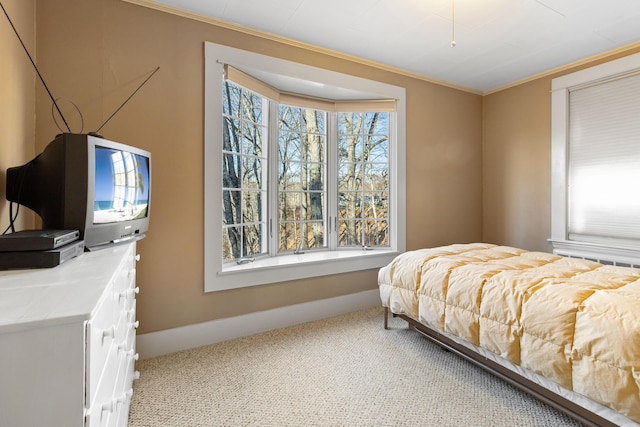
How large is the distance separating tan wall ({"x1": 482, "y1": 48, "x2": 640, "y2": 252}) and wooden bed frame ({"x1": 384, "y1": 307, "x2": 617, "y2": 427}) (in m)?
2.25

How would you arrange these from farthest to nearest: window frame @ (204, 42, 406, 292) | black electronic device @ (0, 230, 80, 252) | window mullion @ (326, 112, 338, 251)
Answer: window mullion @ (326, 112, 338, 251)
window frame @ (204, 42, 406, 292)
black electronic device @ (0, 230, 80, 252)

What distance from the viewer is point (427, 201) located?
3.65 metres

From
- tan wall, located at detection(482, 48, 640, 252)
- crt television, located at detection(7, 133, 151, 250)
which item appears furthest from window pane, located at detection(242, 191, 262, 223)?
tan wall, located at detection(482, 48, 640, 252)

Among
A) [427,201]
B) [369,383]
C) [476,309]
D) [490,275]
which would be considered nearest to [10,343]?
[369,383]

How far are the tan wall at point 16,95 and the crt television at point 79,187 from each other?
0.76ft

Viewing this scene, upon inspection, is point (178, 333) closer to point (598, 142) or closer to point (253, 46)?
point (253, 46)

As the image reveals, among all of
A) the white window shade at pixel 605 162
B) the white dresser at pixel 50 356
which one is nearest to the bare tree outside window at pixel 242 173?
the white dresser at pixel 50 356

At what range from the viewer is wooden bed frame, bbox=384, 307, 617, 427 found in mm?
1396

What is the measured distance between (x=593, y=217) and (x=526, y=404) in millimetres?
2396

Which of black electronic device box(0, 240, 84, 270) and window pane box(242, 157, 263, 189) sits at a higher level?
window pane box(242, 157, 263, 189)

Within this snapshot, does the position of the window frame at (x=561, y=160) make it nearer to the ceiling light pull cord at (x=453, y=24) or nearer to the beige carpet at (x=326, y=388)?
the ceiling light pull cord at (x=453, y=24)

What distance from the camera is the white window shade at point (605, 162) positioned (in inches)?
113

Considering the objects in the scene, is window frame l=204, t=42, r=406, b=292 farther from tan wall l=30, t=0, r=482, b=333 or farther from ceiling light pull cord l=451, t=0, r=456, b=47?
ceiling light pull cord l=451, t=0, r=456, b=47

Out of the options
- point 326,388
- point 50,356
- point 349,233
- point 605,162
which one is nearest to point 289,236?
point 349,233
